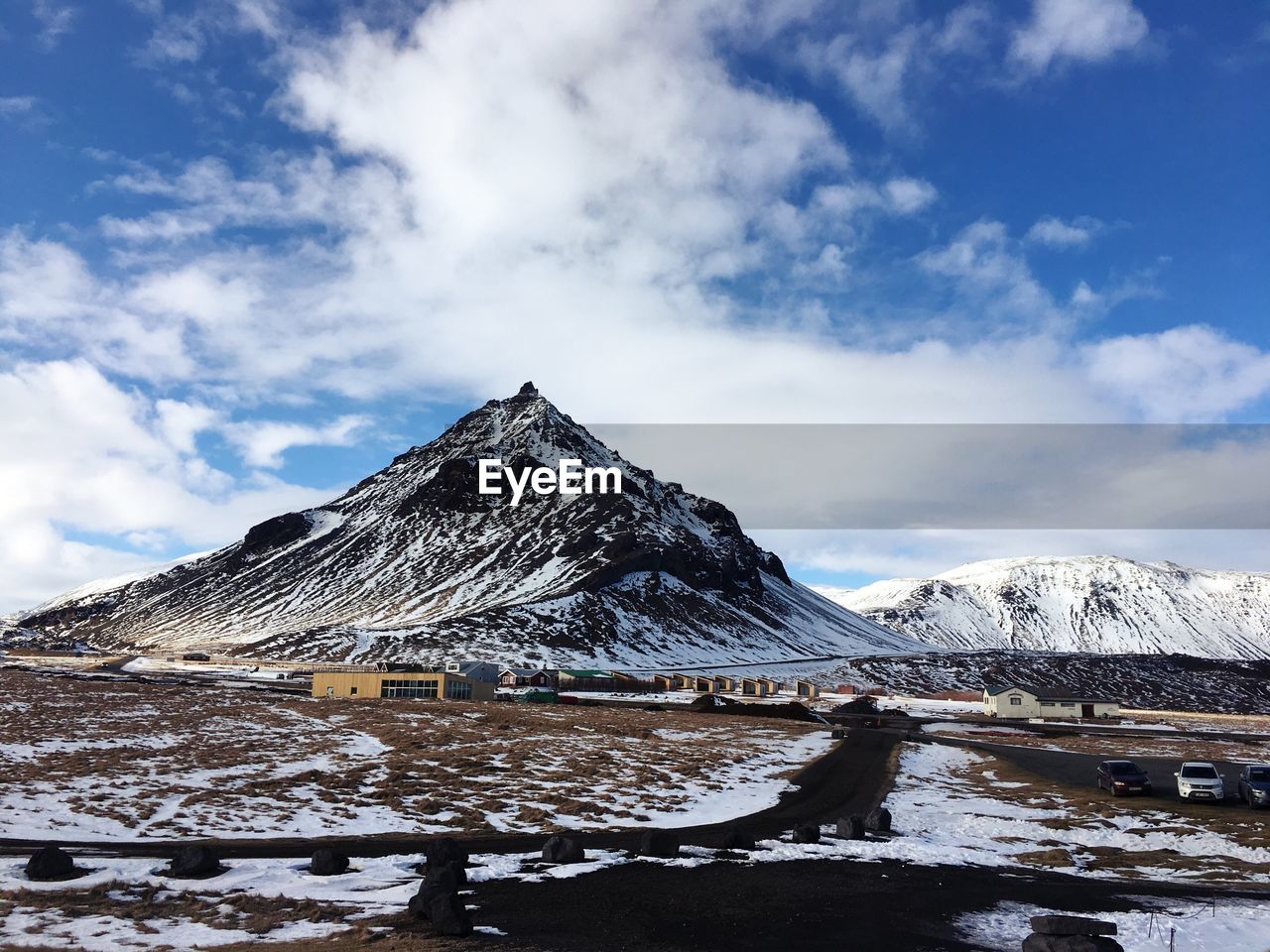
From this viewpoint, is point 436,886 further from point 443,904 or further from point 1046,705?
point 1046,705

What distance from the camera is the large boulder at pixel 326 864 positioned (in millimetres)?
20250

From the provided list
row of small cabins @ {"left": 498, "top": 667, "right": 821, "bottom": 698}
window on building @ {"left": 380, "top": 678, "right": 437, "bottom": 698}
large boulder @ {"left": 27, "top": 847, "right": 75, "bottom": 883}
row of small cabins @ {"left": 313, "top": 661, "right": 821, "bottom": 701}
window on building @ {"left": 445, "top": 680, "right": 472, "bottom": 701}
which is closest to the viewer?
large boulder @ {"left": 27, "top": 847, "right": 75, "bottom": 883}

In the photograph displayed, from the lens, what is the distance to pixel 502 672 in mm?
143125

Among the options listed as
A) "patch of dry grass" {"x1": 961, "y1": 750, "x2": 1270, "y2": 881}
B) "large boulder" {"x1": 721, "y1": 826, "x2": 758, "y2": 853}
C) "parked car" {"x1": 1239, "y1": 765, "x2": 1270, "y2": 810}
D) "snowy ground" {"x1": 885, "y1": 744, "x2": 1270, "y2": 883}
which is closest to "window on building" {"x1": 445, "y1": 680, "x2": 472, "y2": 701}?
"patch of dry grass" {"x1": 961, "y1": 750, "x2": 1270, "y2": 881}

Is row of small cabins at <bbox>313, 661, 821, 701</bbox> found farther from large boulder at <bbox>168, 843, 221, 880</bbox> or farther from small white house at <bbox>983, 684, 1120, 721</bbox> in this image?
large boulder at <bbox>168, 843, 221, 880</bbox>

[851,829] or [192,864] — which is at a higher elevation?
[192,864]

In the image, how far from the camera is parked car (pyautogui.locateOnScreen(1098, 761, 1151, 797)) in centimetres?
3825

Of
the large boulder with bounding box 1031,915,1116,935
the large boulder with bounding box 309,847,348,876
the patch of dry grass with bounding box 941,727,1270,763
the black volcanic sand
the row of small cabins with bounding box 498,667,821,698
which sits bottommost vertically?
the row of small cabins with bounding box 498,667,821,698

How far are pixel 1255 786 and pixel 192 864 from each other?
39924mm

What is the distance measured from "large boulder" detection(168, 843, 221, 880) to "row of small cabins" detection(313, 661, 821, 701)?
83.4 m

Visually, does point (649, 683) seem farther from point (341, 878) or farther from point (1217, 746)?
point (341, 878)

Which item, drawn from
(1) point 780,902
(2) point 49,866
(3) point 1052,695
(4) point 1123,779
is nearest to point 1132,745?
(4) point 1123,779

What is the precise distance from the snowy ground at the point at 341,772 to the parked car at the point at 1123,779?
48.1 ft

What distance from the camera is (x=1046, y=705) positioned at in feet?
404
